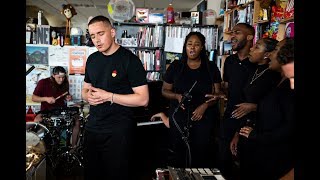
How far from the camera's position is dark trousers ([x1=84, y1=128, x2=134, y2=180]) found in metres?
2.02

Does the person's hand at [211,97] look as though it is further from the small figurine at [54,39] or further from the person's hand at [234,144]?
the small figurine at [54,39]

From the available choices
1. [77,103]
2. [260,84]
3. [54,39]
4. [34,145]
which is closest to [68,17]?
[54,39]

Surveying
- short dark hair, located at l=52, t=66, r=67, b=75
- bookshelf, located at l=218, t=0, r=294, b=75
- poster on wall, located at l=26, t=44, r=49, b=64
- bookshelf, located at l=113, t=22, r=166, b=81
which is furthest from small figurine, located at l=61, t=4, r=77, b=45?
bookshelf, located at l=218, t=0, r=294, b=75

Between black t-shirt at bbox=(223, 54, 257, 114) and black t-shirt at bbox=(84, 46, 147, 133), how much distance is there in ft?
2.89

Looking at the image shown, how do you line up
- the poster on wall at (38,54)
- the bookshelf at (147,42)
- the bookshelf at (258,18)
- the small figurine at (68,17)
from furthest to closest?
the bookshelf at (147,42), the small figurine at (68,17), the poster on wall at (38,54), the bookshelf at (258,18)

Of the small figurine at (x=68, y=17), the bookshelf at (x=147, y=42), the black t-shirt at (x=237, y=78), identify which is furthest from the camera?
the bookshelf at (x=147, y=42)

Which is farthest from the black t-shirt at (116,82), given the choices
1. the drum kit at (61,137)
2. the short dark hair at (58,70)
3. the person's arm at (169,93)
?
the short dark hair at (58,70)

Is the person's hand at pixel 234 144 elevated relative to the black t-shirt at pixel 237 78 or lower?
lower

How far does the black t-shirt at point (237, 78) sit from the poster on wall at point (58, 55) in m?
2.54

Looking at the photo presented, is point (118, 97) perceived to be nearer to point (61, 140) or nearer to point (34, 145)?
point (34, 145)

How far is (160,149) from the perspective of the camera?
4039 millimetres

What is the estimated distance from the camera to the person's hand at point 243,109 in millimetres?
2297
